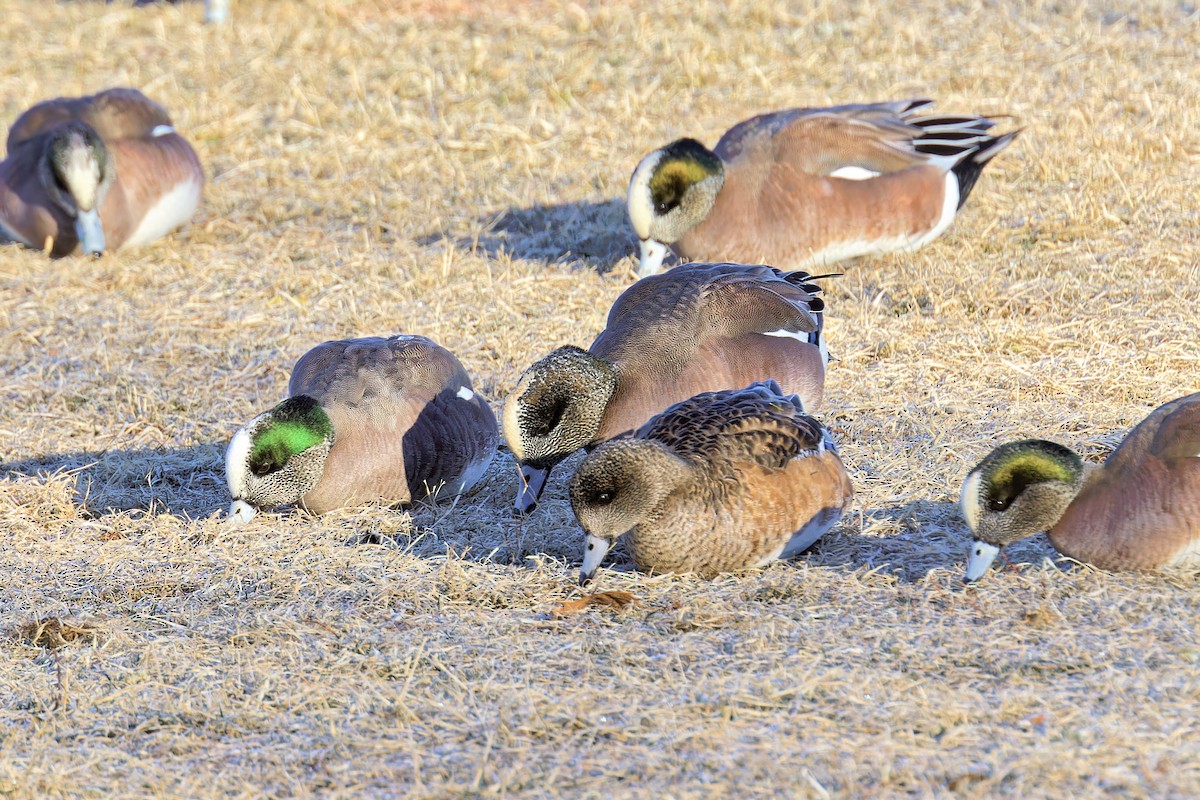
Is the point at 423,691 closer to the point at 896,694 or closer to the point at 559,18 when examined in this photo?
the point at 896,694

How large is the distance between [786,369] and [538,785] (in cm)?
221

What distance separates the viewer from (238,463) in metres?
4.25

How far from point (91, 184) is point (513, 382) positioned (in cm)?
314

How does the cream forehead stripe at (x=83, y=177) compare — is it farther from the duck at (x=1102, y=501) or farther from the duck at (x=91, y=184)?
the duck at (x=1102, y=501)

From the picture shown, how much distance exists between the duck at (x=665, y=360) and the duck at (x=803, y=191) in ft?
4.33

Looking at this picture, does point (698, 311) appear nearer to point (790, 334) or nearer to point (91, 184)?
point (790, 334)

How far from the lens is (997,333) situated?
5.41 m

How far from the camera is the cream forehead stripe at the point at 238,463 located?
13.9ft

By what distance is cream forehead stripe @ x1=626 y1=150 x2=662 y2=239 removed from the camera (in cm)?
629

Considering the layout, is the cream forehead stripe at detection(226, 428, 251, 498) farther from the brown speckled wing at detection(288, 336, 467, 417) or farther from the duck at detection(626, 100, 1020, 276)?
→ the duck at detection(626, 100, 1020, 276)

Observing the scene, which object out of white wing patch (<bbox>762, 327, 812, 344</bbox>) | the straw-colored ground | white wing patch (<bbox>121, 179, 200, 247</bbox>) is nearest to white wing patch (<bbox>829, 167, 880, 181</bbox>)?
the straw-colored ground

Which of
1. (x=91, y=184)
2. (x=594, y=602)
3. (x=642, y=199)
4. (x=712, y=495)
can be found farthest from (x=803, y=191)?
(x=91, y=184)

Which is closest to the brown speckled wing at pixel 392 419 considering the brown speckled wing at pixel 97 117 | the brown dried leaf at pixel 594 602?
the brown dried leaf at pixel 594 602

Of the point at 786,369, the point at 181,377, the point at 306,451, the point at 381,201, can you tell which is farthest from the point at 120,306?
the point at 786,369
